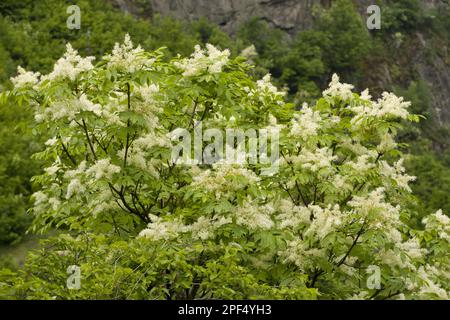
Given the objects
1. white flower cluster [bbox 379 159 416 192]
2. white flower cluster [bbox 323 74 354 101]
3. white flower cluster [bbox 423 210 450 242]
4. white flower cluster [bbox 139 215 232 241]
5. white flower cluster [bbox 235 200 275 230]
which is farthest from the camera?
white flower cluster [bbox 323 74 354 101]

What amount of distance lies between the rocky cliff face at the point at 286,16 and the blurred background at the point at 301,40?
50mm

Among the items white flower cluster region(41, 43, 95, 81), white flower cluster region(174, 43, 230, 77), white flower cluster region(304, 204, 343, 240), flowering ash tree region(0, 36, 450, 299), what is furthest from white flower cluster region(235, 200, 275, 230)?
white flower cluster region(41, 43, 95, 81)

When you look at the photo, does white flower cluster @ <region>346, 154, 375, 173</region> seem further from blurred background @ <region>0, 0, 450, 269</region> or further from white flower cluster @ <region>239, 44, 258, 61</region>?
white flower cluster @ <region>239, 44, 258, 61</region>

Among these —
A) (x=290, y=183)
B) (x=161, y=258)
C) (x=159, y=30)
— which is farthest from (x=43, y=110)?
(x=159, y=30)

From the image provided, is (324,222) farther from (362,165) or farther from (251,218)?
(362,165)

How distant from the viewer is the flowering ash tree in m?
6.14

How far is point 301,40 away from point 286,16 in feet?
7.73

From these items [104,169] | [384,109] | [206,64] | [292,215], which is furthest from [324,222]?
[104,169]

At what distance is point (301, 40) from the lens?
109ft

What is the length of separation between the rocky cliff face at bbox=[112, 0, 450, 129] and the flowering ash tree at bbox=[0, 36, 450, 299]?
25440 mm

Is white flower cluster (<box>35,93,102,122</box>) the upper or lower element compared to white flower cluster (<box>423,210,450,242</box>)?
upper
